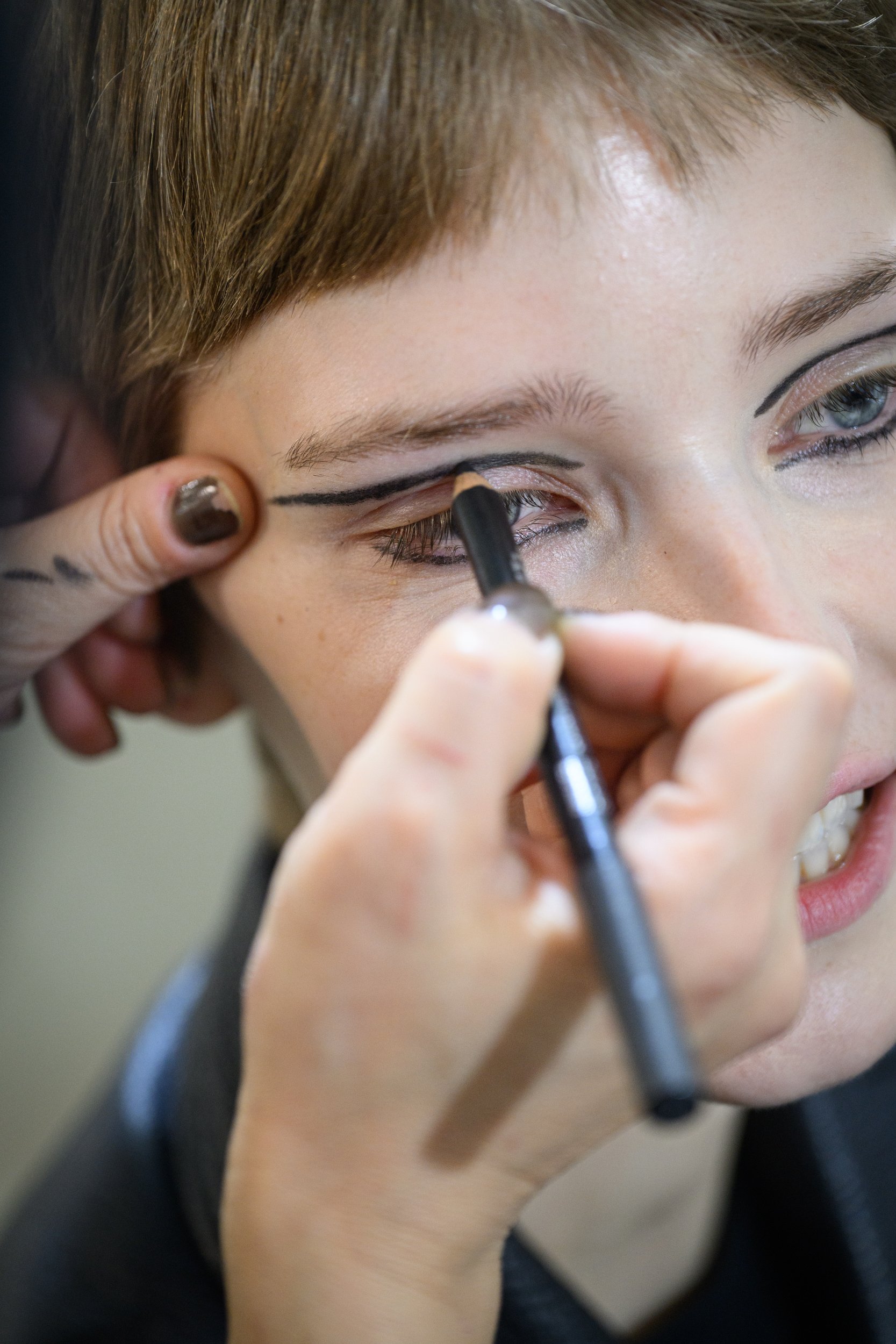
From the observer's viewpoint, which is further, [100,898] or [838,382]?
[100,898]

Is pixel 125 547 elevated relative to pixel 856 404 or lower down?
elevated

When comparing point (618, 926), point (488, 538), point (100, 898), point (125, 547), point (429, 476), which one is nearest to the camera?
point (618, 926)

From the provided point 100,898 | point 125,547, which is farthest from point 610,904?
point 100,898

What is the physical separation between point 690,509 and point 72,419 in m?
0.47

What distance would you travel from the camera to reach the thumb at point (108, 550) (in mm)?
749

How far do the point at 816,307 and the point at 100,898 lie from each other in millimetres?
1417

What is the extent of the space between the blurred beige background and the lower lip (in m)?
1.02

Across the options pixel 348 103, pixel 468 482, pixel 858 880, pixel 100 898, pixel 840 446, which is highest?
pixel 348 103

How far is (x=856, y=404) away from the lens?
0.71 metres

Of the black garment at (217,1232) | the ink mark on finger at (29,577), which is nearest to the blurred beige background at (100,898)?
the black garment at (217,1232)

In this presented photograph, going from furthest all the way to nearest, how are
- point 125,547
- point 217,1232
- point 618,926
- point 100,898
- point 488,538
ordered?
point 100,898 → point 217,1232 → point 125,547 → point 488,538 → point 618,926

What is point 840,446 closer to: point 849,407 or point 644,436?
point 849,407

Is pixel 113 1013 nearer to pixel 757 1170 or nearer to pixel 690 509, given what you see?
pixel 757 1170

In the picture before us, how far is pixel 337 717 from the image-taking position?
0.75 m
